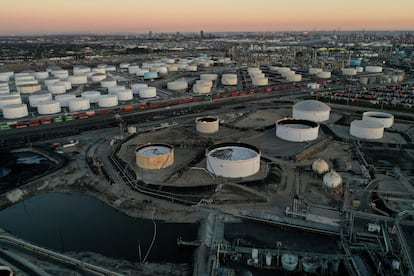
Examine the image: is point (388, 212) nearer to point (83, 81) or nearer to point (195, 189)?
point (195, 189)

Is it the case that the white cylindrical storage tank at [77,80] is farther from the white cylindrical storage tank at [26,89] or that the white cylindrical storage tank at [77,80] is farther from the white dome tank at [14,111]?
the white dome tank at [14,111]

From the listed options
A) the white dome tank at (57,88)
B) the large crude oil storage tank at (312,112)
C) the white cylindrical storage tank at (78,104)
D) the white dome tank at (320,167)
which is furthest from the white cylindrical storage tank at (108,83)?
the white dome tank at (320,167)

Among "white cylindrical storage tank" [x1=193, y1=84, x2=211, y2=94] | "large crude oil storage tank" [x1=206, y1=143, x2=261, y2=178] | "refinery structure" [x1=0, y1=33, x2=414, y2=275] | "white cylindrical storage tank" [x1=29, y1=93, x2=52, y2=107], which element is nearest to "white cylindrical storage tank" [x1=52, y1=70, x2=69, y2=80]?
"refinery structure" [x1=0, y1=33, x2=414, y2=275]

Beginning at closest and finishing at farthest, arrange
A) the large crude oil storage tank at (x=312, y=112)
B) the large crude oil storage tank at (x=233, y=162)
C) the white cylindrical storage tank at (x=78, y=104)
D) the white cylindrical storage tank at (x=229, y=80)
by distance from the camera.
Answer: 1. the large crude oil storage tank at (x=233, y=162)
2. the large crude oil storage tank at (x=312, y=112)
3. the white cylindrical storage tank at (x=78, y=104)
4. the white cylindrical storage tank at (x=229, y=80)

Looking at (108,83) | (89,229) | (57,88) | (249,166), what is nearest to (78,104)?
(57,88)

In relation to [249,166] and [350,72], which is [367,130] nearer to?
[249,166]

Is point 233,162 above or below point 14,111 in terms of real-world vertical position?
above

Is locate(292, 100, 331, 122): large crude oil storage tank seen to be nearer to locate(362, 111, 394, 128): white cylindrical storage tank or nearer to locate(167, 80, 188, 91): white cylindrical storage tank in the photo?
locate(362, 111, 394, 128): white cylindrical storage tank
